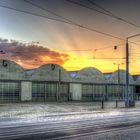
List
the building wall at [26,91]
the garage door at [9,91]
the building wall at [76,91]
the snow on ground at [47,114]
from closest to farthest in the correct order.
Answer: the snow on ground at [47,114] < the garage door at [9,91] < the building wall at [26,91] < the building wall at [76,91]

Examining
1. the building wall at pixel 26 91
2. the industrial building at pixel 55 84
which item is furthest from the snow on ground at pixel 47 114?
the building wall at pixel 26 91

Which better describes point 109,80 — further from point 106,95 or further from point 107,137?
point 107,137

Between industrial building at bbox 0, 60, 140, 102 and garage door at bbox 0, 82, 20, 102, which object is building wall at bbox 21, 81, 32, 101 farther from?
garage door at bbox 0, 82, 20, 102

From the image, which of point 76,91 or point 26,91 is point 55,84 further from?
point 26,91

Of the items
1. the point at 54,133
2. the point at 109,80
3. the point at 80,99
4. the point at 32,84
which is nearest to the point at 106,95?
the point at 109,80

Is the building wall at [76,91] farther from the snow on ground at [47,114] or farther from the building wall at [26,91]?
the snow on ground at [47,114]

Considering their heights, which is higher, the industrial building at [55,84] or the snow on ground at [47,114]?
the industrial building at [55,84]

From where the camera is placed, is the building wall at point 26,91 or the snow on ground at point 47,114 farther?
the building wall at point 26,91

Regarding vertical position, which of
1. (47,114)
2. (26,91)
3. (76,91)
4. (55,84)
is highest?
(55,84)

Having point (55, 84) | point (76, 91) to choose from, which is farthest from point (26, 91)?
point (76, 91)

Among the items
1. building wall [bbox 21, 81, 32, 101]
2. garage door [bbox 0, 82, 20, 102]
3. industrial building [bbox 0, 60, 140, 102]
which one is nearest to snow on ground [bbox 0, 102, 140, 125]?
garage door [bbox 0, 82, 20, 102]

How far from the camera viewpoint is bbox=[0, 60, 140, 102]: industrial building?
48.8 m

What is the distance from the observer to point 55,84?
180 ft

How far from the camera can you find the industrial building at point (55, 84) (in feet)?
160
